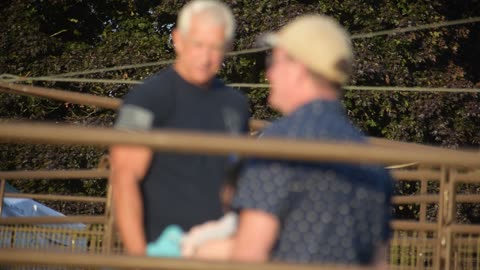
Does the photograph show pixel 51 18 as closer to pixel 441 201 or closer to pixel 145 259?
pixel 441 201

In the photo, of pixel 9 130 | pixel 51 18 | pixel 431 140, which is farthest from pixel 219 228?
pixel 51 18

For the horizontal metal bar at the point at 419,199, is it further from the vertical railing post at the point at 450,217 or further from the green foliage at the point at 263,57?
the green foliage at the point at 263,57

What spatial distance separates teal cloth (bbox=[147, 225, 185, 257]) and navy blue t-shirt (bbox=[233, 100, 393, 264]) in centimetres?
50

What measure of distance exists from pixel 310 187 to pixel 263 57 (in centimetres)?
2052

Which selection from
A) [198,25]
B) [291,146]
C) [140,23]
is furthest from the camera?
[140,23]

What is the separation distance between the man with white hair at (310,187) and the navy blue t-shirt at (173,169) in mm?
498

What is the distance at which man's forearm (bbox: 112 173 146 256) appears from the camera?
11.2 feet

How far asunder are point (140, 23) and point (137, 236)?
21439 millimetres

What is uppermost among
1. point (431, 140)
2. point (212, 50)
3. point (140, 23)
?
point (140, 23)

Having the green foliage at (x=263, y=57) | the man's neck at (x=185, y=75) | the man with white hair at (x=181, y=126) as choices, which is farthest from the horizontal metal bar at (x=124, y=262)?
the green foliage at (x=263, y=57)

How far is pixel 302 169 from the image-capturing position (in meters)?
2.84

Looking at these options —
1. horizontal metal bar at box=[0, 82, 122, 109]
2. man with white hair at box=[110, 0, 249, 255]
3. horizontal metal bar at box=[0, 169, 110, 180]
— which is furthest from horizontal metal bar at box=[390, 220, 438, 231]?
man with white hair at box=[110, 0, 249, 255]

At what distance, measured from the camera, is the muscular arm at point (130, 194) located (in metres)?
3.41

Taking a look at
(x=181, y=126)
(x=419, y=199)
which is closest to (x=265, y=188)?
(x=181, y=126)
